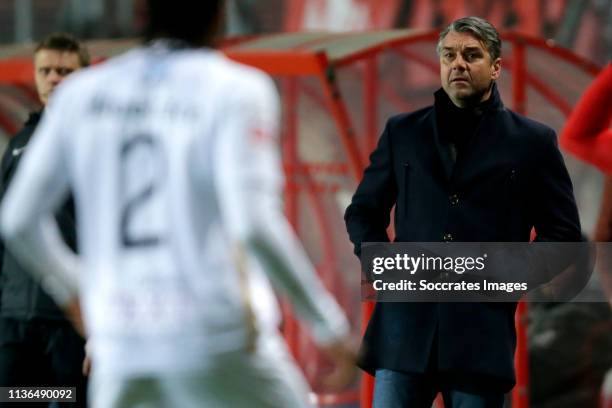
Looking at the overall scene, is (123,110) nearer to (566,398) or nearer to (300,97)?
(566,398)

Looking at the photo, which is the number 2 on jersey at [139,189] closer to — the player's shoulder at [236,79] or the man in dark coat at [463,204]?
the player's shoulder at [236,79]

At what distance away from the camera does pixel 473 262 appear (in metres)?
4.88

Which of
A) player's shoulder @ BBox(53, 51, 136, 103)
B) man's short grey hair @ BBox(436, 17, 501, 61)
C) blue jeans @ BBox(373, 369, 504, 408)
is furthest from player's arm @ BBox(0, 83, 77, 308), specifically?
man's short grey hair @ BBox(436, 17, 501, 61)

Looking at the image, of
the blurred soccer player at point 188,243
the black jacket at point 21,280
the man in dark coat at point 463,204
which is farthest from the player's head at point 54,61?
the blurred soccer player at point 188,243

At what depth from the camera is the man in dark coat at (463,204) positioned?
4.81 meters

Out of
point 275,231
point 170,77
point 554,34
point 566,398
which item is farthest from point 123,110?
point 554,34

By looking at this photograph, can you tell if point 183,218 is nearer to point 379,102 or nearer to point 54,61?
point 54,61

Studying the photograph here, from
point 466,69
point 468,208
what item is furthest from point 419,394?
point 466,69

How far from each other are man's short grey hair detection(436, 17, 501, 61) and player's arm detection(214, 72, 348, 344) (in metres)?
1.61

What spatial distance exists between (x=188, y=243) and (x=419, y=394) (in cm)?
164

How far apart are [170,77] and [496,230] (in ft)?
5.11

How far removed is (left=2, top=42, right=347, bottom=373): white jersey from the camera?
10.9ft

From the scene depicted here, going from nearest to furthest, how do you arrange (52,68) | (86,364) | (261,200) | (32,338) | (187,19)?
(261,200) → (187,19) → (86,364) → (32,338) → (52,68)

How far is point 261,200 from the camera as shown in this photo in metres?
3.29
